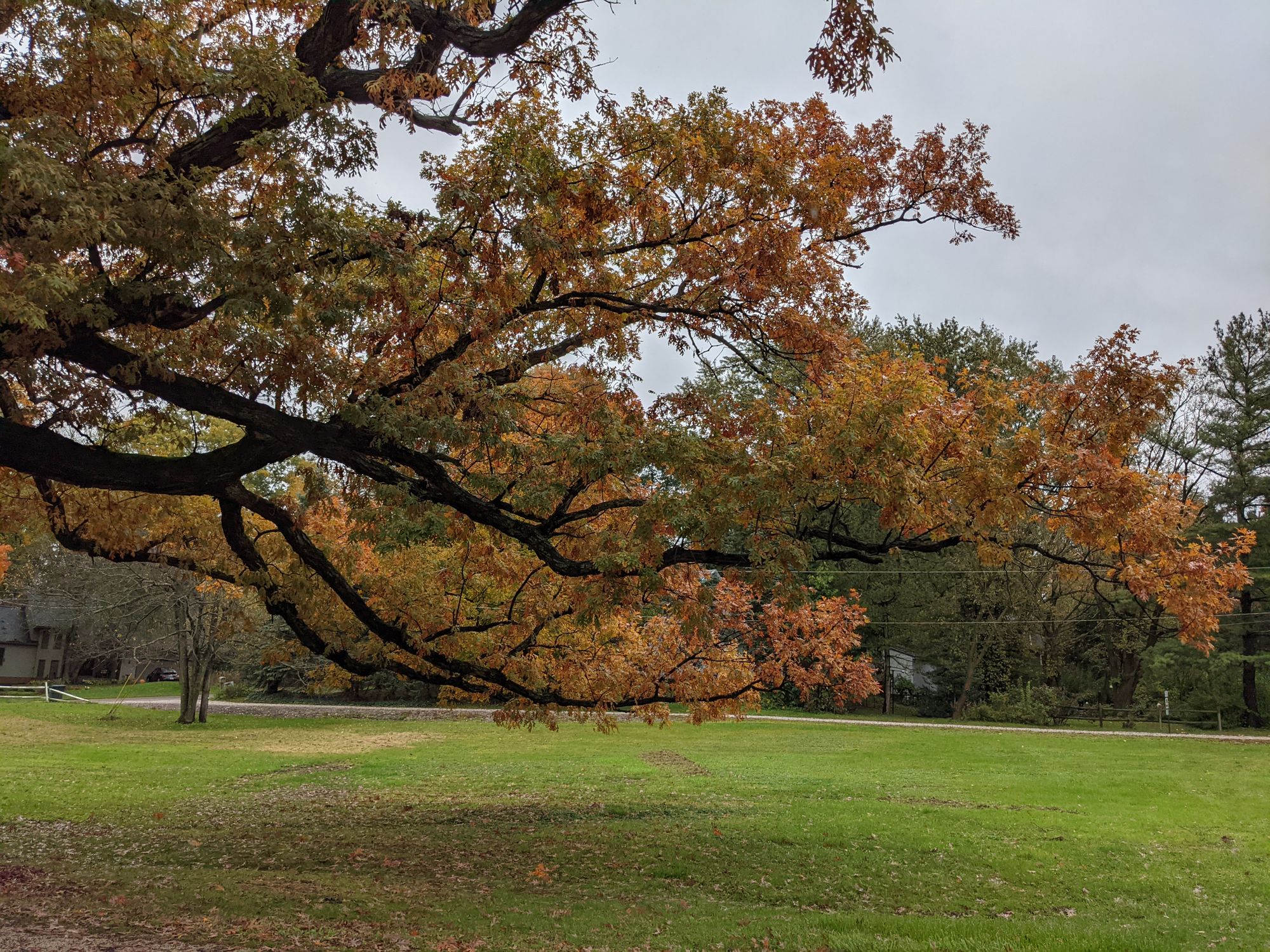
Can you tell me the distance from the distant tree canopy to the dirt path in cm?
2432

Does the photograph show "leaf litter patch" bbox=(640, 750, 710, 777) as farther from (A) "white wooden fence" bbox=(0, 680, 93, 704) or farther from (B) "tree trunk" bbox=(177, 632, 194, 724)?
(A) "white wooden fence" bbox=(0, 680, 93, 704)

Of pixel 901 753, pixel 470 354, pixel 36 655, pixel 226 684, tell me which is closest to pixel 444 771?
pixel 901 753

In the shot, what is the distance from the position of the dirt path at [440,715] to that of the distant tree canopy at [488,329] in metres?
24.3

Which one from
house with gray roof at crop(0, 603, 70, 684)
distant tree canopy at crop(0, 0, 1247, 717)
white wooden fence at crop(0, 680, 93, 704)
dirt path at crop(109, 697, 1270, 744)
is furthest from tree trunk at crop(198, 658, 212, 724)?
house with gray roof at crop(0, 603, 70, 684)

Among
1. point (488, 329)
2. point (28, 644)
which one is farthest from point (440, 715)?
point (28, 644)

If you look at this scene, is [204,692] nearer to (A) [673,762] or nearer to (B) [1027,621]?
(A) [673,762]

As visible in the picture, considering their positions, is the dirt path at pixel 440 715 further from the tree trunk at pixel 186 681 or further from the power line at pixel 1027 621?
the tree trunk at pixel 186 681

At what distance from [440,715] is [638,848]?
83.6 ft

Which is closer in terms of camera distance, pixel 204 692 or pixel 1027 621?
pixel 204 692

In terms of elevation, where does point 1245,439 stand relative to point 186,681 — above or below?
above

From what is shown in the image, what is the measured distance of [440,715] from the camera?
34906mm

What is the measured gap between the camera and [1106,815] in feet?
45.9

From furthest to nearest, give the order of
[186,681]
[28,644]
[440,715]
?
[28,644] → [440,715] → [186,681]

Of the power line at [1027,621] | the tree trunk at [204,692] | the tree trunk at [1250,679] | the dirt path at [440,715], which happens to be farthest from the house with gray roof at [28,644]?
the tree trunk at [1250,679]
